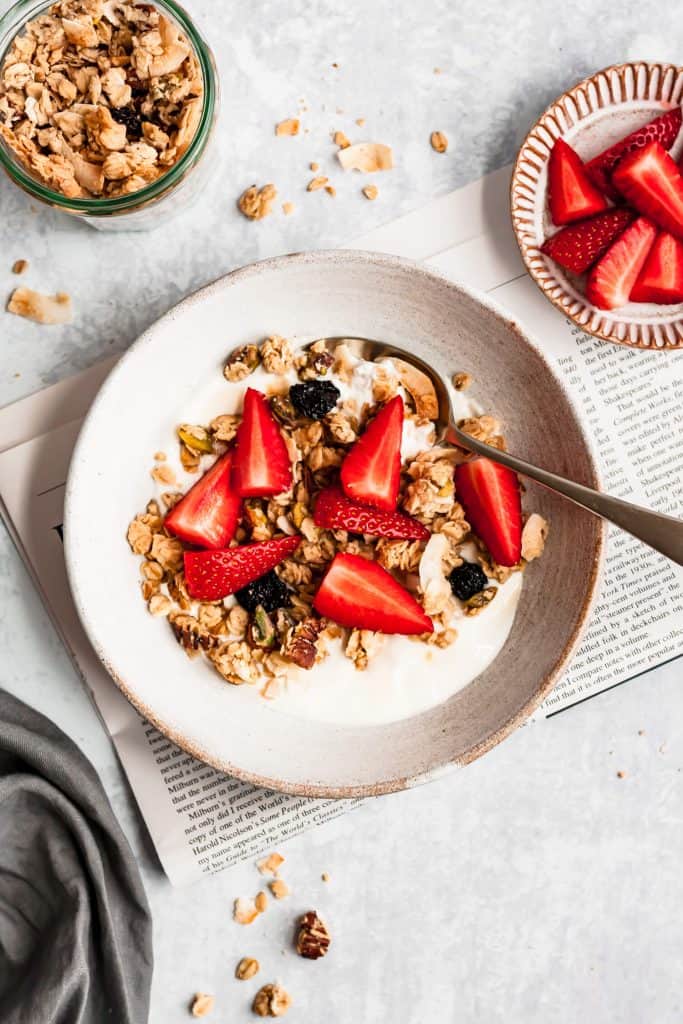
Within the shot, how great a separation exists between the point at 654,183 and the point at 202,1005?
0.92 meters

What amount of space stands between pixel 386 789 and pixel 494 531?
9.6 inches

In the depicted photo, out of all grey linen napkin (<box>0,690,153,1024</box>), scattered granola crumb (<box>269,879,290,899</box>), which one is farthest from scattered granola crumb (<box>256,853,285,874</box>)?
grey linen napkin (<box>0,690,153,1024</box>)

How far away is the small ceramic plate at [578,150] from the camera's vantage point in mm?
797

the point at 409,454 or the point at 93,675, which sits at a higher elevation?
the point at 409,454

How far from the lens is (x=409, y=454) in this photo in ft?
2.59

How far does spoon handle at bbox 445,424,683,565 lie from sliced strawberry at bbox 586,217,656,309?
17 cm

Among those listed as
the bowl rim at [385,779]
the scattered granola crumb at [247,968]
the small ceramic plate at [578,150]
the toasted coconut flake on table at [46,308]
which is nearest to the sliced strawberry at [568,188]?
the small ceramic plate at [578,150]

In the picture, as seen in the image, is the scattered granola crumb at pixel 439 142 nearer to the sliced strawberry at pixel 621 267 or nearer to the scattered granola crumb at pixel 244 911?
the sliced strawberry at pixel 621 267

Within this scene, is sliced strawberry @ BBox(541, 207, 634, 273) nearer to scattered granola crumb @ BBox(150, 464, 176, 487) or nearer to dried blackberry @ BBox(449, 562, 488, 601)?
dried blackberry @ BBox(449, 562, 488, 601)

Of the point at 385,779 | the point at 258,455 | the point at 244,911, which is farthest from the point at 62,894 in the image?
the point at 258,455

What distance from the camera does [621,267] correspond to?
0.79 meters

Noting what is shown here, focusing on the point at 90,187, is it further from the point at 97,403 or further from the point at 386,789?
the point at 386,789

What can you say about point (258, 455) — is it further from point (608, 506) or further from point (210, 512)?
point (608, 506)

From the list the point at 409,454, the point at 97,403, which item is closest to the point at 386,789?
the point at 409,454
